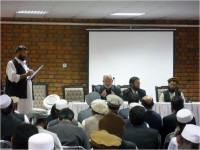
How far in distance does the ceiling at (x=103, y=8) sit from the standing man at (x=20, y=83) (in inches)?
51.6

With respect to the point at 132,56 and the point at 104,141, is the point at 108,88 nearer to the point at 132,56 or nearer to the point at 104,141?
the point at 132,56

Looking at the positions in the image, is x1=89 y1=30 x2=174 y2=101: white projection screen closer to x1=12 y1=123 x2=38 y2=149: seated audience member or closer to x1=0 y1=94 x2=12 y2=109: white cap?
x1=0 y1=94 x2=12 y2=109: white cap

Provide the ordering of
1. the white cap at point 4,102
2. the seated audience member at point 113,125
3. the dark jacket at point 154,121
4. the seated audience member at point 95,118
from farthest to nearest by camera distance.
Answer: the dark jacket at point 154,121 → the seated audience member at point 95,118 → the white cap at point 4,102 → the seated audience member at point 113,125

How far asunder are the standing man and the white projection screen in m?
4.00

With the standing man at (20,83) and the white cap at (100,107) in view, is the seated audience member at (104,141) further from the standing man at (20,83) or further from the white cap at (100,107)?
the standing man at (20,83)

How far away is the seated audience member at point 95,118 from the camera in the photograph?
5.20 meters

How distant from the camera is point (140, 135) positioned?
4422mm

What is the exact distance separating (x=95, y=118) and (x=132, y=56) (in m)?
5.79

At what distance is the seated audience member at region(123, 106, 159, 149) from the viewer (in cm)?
440

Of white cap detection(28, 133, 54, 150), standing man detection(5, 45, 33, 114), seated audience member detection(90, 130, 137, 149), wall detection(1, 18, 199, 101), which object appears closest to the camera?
white cap detection(28, 133, 54, 150)

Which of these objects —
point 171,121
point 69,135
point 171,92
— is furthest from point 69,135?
point 171,92

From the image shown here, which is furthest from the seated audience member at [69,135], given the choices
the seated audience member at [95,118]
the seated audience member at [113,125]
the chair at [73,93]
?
the chair at [73,93]

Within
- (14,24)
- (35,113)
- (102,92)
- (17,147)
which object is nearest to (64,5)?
(102,92)

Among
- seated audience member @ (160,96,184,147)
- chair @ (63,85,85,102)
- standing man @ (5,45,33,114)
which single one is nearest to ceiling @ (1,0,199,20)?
standing man @ (5,45,33,114)
